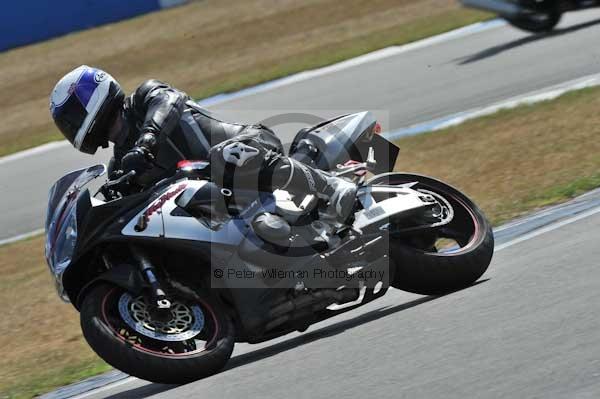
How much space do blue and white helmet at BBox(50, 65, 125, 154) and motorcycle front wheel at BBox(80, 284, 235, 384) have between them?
2.81ft

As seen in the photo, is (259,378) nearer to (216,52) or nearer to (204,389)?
(204,389)


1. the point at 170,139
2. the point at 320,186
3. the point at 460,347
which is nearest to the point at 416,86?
the point at 320,186

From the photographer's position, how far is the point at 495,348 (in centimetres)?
416

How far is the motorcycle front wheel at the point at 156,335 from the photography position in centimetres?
461

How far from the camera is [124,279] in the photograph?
15.6 feet

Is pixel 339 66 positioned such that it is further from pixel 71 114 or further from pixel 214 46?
pixel 71 114

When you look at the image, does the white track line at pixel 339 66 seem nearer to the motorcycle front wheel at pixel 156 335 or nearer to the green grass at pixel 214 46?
the green grass at pixel 214 46

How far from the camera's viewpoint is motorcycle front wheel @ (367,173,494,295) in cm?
539

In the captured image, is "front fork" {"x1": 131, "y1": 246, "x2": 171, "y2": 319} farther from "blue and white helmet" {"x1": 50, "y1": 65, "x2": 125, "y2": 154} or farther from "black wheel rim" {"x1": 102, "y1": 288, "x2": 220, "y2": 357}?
"blue and white helmet" {"x1": 50, "y1": 65, "x2": 125, "y2": 154}

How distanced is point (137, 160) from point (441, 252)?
174cm

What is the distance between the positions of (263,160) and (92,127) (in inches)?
34.3

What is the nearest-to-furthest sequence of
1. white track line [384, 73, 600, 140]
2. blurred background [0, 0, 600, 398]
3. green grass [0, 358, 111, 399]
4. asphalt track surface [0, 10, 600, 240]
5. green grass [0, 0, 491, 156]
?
green grass [0, 358, 111, 399], blurred background [0, 0, 600, 398], white track line [384, 73, 600, 140], asphalt track surface [0, 10, 600, 240], green grass [0, 0, 491, 156]

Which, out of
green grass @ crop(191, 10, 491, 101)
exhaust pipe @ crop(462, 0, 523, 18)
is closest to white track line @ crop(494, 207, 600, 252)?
exhaust pipe @ crop(462, 0, 523, 18)

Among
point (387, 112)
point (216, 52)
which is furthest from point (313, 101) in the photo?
point (216, 52)
